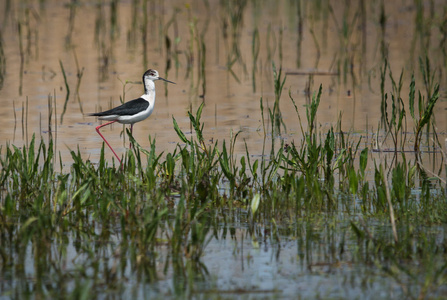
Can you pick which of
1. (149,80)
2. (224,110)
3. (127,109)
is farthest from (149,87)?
(224,110)

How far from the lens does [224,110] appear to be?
30.9 feet

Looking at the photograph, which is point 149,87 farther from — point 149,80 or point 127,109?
point 127,109

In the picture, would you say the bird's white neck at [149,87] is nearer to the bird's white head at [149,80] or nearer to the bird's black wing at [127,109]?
the bird's white head at [149,80]

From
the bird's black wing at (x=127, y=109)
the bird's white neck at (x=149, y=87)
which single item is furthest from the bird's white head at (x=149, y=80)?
the bird's black wing at (x=127, y=109)

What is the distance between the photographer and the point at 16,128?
829 centimetres

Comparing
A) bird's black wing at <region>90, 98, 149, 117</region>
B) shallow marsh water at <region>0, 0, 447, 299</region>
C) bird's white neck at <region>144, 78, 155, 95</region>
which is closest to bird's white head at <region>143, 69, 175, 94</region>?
bird's white neck at <region>144, 78, 155, 95</region>

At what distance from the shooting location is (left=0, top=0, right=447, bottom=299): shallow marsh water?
4020mm

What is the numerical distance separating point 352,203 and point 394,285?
158 centimetres

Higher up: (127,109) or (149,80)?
(149,80)

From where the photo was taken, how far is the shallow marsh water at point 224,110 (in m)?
4.02

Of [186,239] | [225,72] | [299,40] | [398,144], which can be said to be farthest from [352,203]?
[299,40]

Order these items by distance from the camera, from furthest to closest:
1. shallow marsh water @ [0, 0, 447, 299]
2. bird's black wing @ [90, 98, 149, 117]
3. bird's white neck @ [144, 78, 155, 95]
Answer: bird's white neck @ [144, 78, 155, 95]
bird's black wing @ [90, 98, 149, 117]
shallow marsh water @ [0, 0, 447, 299]

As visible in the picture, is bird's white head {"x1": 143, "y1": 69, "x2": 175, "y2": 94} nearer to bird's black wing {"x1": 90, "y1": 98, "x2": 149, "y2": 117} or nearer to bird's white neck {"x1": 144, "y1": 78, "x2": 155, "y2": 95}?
bird's white neck {"x1": 144, "y1": 78, "x2": 155, "y2": 95}

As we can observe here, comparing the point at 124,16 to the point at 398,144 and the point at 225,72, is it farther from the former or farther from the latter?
the point at 398,144
